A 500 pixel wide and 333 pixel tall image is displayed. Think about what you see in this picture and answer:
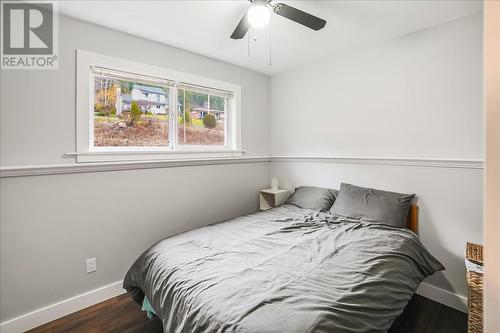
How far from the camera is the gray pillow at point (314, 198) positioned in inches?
Answer: 111

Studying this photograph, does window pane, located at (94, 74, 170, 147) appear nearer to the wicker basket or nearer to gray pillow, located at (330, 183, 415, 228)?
gray pillow, located at (330, 183, 415, 228)

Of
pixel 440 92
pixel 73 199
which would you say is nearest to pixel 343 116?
pixel 440 92

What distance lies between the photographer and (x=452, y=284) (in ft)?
7.22

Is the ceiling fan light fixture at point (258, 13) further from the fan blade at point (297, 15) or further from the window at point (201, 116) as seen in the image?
the window at point (201, 116)

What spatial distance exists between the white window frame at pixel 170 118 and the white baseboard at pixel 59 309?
3.70ft

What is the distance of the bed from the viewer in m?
1.17

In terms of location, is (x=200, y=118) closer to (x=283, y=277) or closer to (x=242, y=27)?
(x=242, y=27)

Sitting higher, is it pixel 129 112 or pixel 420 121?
pixel 129 112

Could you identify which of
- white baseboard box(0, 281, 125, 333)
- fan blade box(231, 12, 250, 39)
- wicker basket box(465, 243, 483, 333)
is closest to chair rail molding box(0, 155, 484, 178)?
wicker basket box(465, 243, 483, 333)

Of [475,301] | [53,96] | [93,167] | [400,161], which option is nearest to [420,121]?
[400,161]

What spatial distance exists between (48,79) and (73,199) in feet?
3.08

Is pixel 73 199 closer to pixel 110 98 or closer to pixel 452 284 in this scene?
pixel 110 98

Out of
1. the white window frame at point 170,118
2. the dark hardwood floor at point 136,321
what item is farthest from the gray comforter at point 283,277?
the white window frame at point 170,118

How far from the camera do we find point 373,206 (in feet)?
7.94
